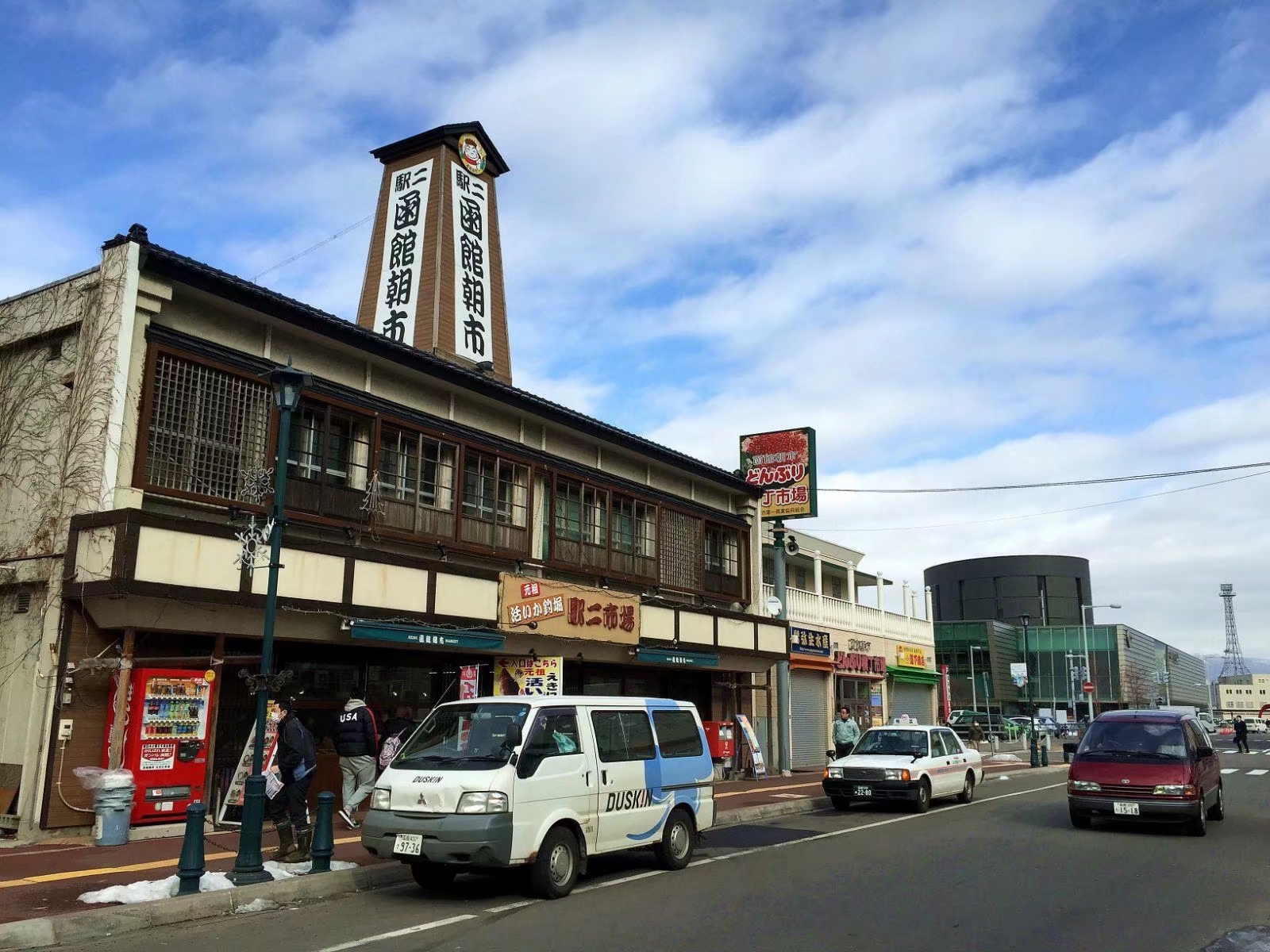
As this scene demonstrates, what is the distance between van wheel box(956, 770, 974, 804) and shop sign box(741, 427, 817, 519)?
8364mm

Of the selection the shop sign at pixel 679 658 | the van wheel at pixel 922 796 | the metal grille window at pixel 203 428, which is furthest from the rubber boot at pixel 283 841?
the van wheel at pixel 922 796

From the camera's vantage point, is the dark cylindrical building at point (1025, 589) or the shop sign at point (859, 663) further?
the dark cylindrical building at point (1025, 589)

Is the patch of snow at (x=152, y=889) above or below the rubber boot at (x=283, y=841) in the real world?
below

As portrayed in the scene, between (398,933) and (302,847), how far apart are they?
327 centimetres

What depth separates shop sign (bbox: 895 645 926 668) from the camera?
37713mm

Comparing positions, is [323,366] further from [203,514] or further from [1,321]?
[1,321]

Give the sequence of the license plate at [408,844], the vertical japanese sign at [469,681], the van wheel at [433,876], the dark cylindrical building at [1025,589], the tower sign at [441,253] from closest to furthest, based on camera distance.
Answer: the license plate at [408,844] < the van wheel at [433,876] < the vertical japanese sign at [469,681] < the tower sign at [441,253] < the dark cylindrical building at [1025,589]

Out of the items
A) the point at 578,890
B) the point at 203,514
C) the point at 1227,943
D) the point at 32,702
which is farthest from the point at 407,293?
the point at 1227,943

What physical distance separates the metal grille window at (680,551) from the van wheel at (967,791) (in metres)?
7.25

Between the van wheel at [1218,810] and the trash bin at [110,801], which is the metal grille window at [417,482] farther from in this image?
the van wheel at [1218,810]

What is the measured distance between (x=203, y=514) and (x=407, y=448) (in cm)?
395

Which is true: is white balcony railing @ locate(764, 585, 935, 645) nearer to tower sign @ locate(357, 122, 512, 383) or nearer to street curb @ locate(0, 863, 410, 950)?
tower sign @ locate(357, 122, 512, 383)

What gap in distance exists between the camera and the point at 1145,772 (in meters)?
14.7

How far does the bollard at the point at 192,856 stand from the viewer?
9172mm
